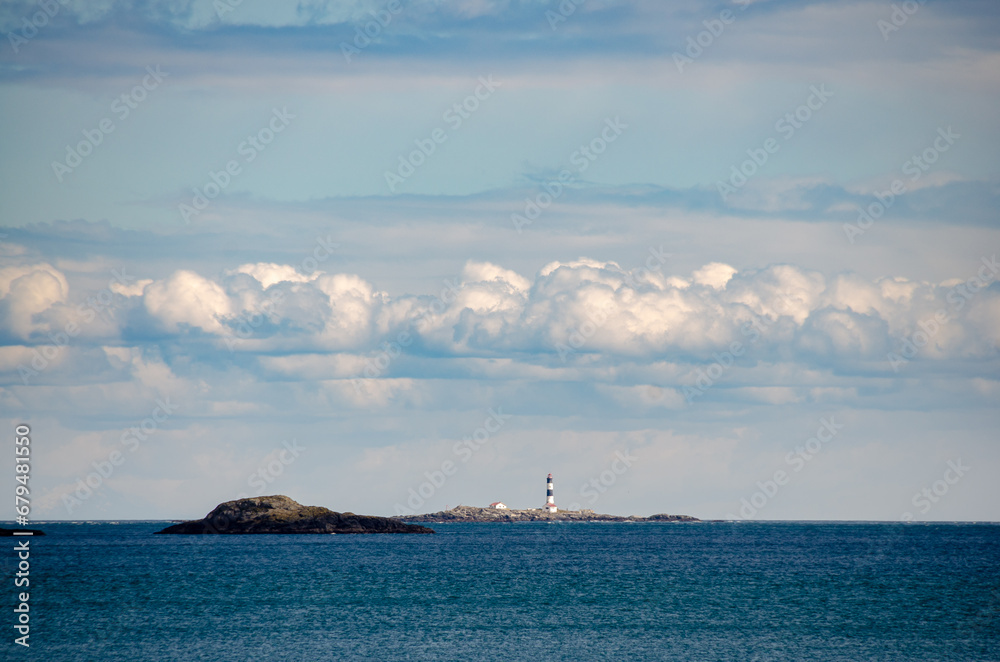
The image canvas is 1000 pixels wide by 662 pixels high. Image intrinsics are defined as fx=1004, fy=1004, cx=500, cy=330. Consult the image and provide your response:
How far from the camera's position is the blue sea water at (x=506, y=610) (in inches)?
2340

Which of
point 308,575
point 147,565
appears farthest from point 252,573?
point 147,565

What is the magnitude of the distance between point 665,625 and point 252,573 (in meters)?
58.2

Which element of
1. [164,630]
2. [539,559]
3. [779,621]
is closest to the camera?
[164,630]

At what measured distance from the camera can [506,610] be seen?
77.4 m

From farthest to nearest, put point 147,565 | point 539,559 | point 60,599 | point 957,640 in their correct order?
point 539,559, point 147,565, point 60,599, point 957,640

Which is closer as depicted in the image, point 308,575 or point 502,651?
point 502,651

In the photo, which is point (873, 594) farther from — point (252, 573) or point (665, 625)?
point (252, 573)

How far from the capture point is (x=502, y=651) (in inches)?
2333

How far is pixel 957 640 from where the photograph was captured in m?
62.4

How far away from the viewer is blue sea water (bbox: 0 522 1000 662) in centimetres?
5944

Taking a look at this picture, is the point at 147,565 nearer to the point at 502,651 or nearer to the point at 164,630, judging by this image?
the point at 164,630

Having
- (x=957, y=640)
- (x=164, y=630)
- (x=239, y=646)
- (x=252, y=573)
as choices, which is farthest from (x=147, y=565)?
(x=957, y=640)

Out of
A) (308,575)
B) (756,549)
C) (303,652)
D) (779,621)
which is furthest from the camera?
(756,549)

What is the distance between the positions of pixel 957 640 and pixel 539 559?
86.3 metres
